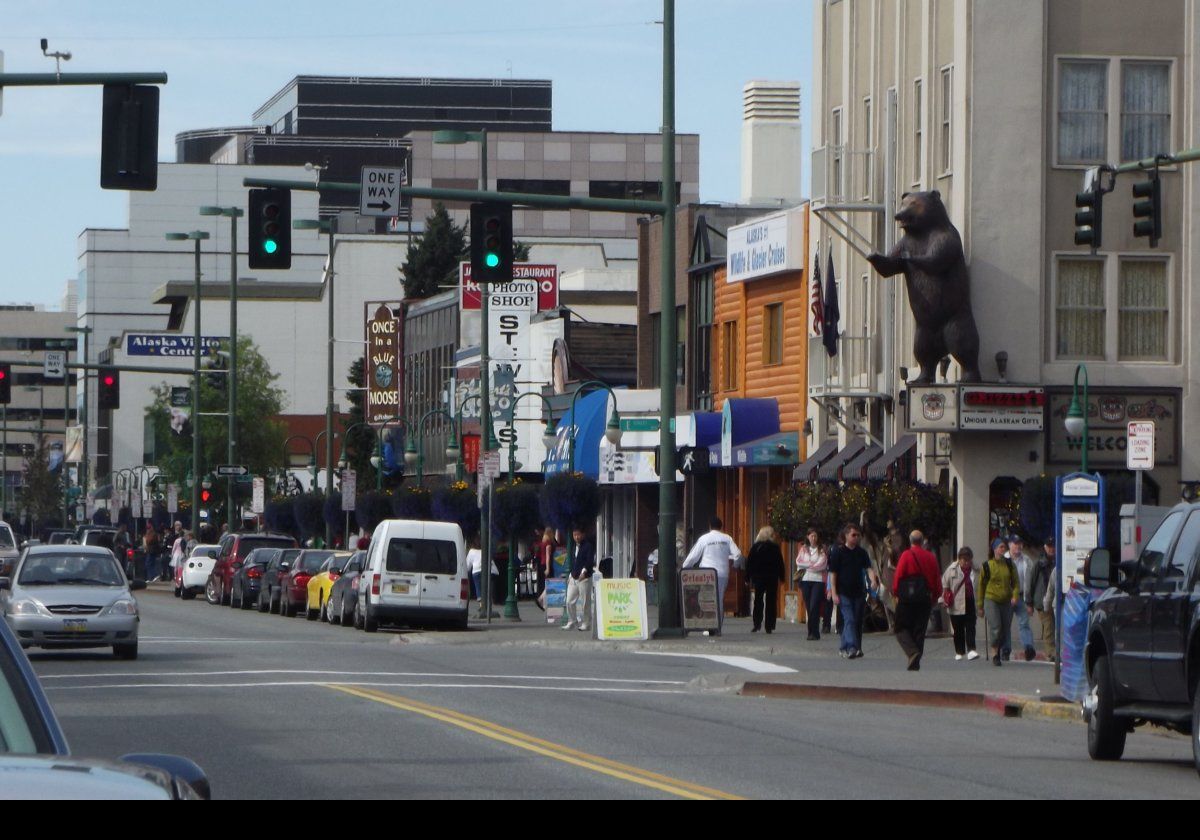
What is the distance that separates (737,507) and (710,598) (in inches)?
460

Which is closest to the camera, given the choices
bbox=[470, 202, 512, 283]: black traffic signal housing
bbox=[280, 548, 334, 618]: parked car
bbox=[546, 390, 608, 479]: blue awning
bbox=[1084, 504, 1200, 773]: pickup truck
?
bbox=[1084, 504, 1200, 773]: pickup truck

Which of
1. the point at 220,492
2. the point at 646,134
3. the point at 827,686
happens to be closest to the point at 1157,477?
the point at 827,686

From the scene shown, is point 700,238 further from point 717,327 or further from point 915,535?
point 915,535

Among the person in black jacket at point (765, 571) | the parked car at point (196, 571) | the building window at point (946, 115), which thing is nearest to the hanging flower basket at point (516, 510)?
the parked car at point (196, 571)

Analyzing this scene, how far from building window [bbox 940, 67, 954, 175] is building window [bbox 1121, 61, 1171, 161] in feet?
9.14

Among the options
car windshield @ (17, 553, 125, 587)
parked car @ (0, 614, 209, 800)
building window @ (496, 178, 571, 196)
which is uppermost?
building window @ (496, 178, 571, 196)

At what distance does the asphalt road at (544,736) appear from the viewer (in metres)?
14.0

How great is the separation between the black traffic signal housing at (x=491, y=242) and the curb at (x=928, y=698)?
6868 millimetres

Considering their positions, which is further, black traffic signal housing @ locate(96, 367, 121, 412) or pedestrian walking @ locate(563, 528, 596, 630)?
black traffic signal housing @ locate(96, 367, 121, 412)

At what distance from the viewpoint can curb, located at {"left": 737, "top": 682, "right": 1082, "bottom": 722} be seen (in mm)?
21123

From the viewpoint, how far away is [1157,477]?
34.8 metres

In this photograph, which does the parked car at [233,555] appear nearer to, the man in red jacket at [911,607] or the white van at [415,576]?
the white van at [415,576]

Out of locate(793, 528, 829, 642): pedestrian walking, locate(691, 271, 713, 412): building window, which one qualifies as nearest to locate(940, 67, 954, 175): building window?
locate(793, 528, 829, 642): pedestrian walking

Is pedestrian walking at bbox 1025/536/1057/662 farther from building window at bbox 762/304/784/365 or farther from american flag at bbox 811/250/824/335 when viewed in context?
building window at bbox 762/304/784/365
